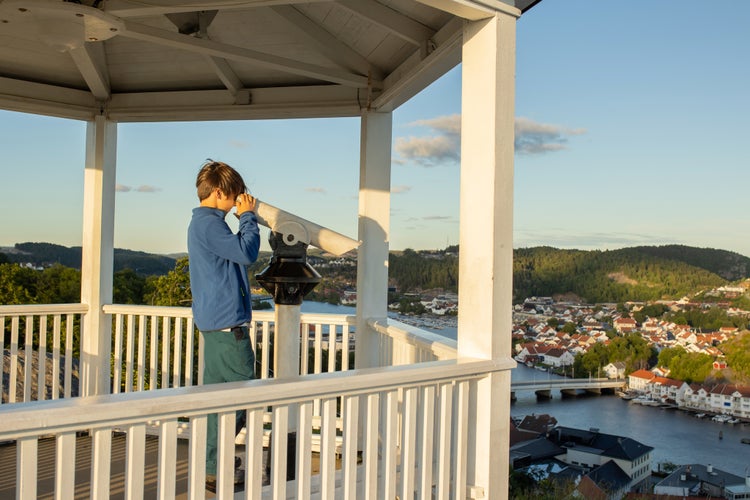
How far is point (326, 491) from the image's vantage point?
2291 mm

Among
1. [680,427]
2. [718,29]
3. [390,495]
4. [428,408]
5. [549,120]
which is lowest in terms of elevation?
[680,427]

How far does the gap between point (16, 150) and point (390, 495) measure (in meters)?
9.52

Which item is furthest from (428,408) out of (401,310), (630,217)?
(630,217)

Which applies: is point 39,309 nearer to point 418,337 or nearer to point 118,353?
point 118,353

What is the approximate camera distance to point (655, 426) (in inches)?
269

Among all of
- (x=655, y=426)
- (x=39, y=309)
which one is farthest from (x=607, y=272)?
(x=39, y=309)

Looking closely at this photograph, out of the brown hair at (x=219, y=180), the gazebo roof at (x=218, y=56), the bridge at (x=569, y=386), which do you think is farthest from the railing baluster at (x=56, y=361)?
the bridge at (x=569, y=386)

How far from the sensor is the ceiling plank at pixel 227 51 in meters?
3.36

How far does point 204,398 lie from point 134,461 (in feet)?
0.84

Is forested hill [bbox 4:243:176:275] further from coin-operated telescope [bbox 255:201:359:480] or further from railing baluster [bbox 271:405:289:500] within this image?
railing baluster [bbox 271:405:289:500]

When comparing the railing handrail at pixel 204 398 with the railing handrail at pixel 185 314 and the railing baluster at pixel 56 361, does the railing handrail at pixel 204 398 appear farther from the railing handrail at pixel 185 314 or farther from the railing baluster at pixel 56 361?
the railing baluster at pixel 56 361

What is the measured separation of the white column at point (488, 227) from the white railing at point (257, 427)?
8cm

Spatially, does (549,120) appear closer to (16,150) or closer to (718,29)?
(718,29)

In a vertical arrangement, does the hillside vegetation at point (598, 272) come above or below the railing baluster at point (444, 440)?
above
